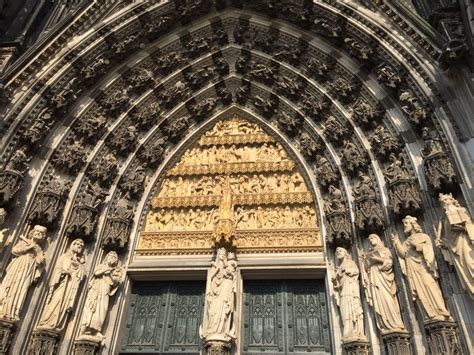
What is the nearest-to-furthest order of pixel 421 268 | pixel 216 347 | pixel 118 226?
pixel 421 268, pixel 216 347, pixel 118 226

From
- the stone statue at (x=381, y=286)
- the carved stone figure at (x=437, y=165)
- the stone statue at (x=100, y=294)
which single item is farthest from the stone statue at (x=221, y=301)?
the carved stone figure at (x=437, y=165)

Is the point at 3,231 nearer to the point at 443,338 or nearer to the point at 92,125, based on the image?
the point at 92,125

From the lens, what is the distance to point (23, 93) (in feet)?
21.3

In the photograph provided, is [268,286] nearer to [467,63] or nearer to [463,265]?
[463,265]

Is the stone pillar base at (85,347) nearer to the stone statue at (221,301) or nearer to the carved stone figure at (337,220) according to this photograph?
the stone statue at (221,301)

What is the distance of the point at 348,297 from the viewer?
523cm

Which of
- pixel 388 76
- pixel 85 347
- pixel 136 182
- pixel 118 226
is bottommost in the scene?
pixel 85 347

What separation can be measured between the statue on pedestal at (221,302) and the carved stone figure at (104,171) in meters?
2.48

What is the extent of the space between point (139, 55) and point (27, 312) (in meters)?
5.14

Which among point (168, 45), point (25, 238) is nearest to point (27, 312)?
point (25, 238)

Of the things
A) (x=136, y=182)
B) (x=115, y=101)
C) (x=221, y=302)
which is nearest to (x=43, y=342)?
(x=221, y=302)

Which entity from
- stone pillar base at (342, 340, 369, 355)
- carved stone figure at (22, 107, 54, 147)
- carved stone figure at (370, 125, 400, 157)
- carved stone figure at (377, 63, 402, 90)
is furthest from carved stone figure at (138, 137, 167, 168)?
stone pillar base at (342, 340, 369, 355)

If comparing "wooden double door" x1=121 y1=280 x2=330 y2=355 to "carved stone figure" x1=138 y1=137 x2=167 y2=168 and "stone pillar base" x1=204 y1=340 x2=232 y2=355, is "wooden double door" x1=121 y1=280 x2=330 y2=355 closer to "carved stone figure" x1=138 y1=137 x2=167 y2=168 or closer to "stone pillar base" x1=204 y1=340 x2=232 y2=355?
"stone pillar base" x1=204 y1=340 x2=232 y2=355

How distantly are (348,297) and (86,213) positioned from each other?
4241mm
